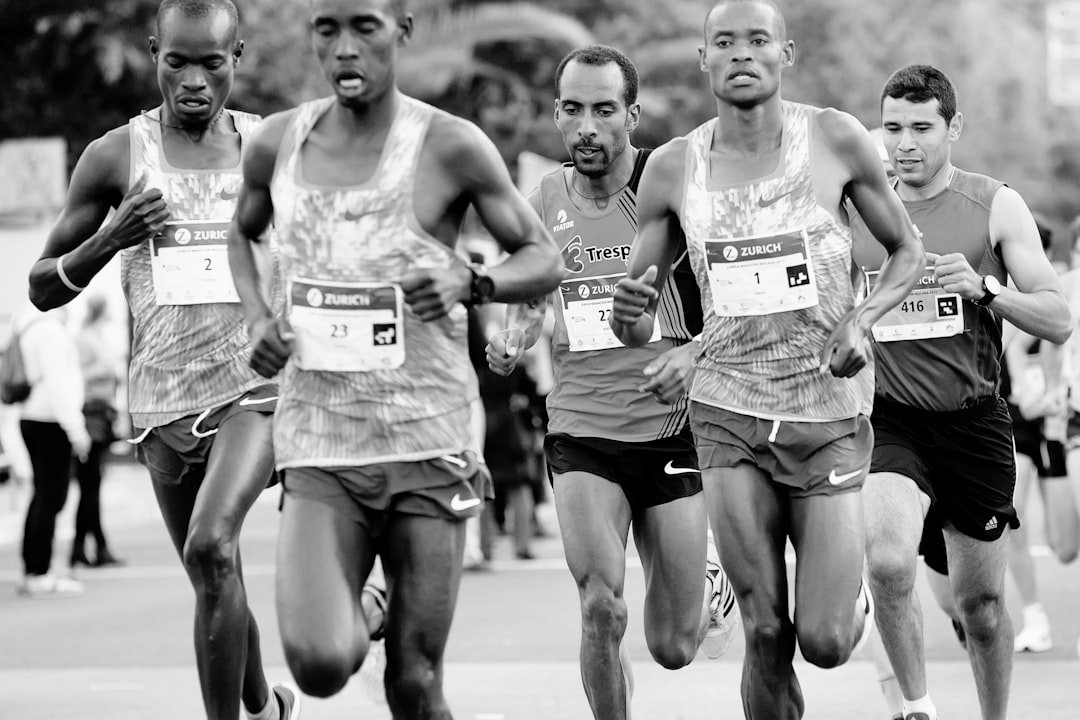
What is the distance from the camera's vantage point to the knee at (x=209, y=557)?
597 cm

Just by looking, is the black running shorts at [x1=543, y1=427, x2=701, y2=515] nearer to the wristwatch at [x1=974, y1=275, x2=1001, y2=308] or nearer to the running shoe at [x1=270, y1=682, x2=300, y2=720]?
the wristwatch at [x1=974, y1=275, x2=1001, y2=308]

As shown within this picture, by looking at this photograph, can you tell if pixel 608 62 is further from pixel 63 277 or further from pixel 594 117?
pixel 63 277

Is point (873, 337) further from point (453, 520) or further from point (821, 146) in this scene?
point (453, 520)

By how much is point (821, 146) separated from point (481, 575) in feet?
27.4

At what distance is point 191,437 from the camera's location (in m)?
6.34

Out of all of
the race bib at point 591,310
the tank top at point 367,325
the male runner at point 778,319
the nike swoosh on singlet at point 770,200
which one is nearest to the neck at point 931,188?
the race bib at point 591,310

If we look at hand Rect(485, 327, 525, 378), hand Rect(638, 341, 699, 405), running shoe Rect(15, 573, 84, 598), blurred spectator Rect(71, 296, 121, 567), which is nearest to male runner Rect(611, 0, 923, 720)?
hand Rect(638, 341, 699, 405)

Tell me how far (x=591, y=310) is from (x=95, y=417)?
8240 millimetres

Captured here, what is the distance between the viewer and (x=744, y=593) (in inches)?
230

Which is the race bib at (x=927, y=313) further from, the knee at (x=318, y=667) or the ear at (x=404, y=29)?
the knee at (x=318, y=667)

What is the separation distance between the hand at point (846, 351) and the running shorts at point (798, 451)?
10.3 inches

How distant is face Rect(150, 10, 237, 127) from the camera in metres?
6.33

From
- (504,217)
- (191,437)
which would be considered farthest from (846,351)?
(191,437)

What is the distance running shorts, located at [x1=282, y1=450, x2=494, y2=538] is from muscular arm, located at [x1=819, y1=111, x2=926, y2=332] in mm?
1517
